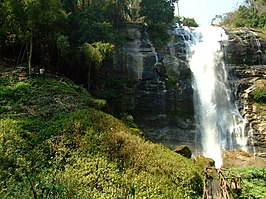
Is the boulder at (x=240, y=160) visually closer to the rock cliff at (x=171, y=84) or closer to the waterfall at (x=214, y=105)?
the waterfall at (x=214, y=105)

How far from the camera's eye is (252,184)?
1096 centimetres

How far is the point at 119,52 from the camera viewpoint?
23.2 meters

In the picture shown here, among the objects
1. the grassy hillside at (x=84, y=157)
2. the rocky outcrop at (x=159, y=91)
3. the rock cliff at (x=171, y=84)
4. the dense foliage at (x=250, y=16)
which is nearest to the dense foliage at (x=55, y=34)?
the rocky outcrop at (x=159, y=91)

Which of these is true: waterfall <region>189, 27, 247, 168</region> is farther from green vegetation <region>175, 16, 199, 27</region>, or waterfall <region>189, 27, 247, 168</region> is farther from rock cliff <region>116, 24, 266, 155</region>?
green vegetation <region>175, 16, 199, 27</region>

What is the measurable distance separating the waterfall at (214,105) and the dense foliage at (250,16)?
10.1 metres

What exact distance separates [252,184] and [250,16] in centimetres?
2979

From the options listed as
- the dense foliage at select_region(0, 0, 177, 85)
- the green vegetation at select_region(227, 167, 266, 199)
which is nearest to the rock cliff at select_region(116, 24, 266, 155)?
the dense foliage at select_region(0, 0, 177, 85)

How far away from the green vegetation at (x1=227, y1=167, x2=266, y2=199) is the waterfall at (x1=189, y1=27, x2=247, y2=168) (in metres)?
9.00

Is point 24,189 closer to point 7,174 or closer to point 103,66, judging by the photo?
point 7,174

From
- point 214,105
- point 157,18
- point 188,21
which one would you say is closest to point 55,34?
point 157,18

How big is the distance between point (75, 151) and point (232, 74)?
17035mm

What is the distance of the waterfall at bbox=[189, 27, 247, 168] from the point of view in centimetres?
2211

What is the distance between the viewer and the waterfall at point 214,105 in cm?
2211

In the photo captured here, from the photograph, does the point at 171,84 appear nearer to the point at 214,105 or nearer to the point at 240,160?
the point at 214,105
